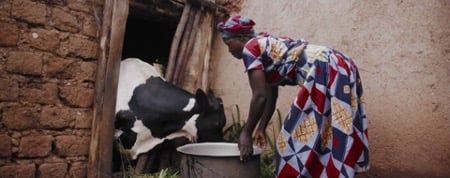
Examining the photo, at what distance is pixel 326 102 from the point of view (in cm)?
236

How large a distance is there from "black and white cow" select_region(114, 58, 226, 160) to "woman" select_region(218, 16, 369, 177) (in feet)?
3.05

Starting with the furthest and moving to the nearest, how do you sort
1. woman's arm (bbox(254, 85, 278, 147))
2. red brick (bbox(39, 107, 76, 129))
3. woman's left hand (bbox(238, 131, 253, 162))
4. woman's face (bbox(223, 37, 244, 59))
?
woman's arm (bbox(254, 85, 278, 147)) → red brick (bbox(39, 107, 76, 129)) → woman's face (bbox(223, 37, 244, 59)) → woman's left hand (bbox(238, 131, 253, 162))

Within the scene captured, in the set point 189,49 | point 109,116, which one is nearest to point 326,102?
point 109,116

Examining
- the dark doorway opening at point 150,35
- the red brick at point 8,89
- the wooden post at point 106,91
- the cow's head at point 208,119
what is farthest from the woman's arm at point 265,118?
→ the red brick at point 8,89

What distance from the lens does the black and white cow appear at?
325cm

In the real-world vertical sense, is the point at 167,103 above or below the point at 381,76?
below

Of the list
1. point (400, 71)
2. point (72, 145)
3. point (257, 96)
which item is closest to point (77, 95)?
point (72, 145)

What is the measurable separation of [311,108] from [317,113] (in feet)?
0.15

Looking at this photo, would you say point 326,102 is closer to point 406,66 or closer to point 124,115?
point 406,66

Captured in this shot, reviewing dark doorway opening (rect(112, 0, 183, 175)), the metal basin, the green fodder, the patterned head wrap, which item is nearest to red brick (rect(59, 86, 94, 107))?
dark doorway opening (rect(112, 0, 183, 175))

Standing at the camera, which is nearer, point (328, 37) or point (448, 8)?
point (448, 8)

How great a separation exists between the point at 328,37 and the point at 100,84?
6.55 feet

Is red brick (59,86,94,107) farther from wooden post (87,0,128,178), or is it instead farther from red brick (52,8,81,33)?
red brick (52,8,81,33)

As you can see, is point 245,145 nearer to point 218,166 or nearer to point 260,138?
point 218,166
